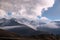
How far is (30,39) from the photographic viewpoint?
813 cm

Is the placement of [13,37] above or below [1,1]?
below

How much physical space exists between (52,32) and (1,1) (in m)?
1.42

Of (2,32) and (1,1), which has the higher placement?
(1,1)

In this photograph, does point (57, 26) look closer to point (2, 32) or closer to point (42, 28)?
point (42, 28)

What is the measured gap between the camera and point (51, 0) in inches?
320

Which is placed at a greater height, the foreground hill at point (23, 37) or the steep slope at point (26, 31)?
the steep slope at point (26, 31)

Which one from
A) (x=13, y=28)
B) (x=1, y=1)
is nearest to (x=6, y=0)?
(x=1, y=1)

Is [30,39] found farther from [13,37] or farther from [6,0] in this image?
[6,0]

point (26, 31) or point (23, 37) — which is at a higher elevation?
point (26, 31)

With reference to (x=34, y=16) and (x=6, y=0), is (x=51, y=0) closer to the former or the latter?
(x=34, y=16)

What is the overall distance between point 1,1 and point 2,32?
74cm

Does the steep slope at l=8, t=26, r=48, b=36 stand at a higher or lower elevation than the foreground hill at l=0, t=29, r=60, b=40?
higher

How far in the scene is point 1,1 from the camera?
27.0 feet

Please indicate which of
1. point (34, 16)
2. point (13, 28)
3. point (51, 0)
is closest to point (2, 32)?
point (13, 28)
